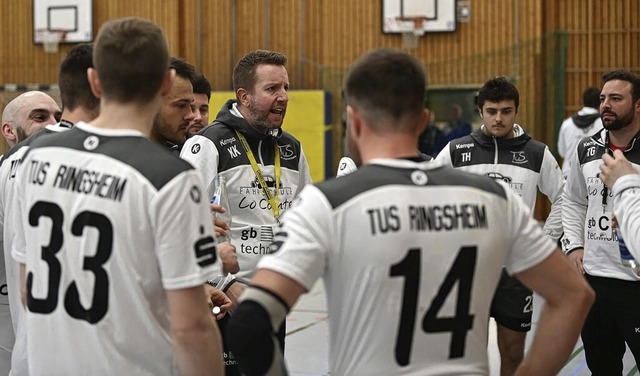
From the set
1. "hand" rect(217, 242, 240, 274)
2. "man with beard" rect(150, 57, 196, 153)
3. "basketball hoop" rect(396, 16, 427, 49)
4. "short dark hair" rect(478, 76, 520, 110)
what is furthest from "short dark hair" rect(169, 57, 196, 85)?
"basketball hoop" rect(396, 16, 427, 49)

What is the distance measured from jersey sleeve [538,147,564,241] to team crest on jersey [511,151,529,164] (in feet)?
0.51

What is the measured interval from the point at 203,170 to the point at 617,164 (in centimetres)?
218

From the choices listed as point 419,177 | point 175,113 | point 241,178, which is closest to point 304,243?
point 419,177

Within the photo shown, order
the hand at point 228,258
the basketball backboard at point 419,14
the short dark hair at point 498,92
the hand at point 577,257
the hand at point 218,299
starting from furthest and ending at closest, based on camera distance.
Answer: the basketball backboard at point 419,14 → the short dark hair at point 498,92 → the hand at point 577,257 → the hand at point 218,299 → the hand at point 228,258

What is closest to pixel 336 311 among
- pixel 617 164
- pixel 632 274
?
pixel 617 164

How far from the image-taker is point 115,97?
2.55 metres

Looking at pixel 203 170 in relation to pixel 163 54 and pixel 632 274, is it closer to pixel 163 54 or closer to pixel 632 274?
pixel 163 54

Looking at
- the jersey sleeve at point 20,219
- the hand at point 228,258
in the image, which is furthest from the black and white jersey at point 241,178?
the jersey sleeve at point 20,219

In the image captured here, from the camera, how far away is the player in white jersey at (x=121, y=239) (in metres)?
2.46

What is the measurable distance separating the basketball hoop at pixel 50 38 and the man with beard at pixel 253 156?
14.2 m

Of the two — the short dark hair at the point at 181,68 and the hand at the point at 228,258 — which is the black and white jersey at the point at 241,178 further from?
the hand at the point at 228,258

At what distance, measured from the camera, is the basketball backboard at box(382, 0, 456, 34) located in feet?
53.3

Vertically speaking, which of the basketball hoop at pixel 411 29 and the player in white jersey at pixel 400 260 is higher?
the basketball hoop at pixel 411 29

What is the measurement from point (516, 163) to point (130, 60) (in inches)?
161
